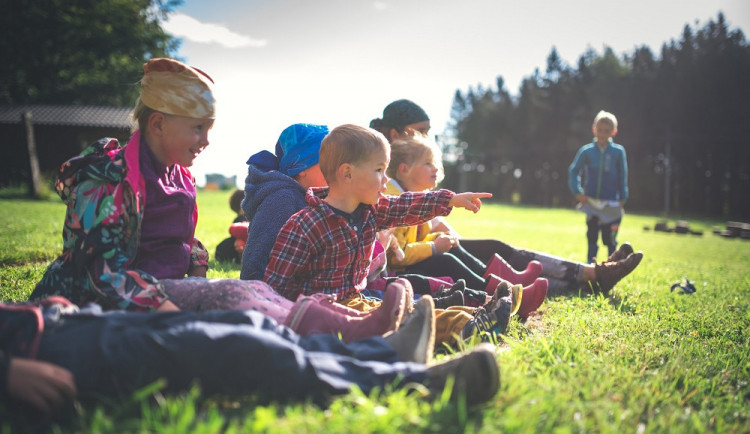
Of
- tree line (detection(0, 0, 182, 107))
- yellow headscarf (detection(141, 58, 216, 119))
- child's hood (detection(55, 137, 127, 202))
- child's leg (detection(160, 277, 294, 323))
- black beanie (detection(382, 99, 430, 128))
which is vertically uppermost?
tree line (detection(0, 0, 182, 107))

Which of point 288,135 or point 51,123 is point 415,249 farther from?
point 51,123

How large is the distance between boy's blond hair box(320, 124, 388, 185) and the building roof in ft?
105

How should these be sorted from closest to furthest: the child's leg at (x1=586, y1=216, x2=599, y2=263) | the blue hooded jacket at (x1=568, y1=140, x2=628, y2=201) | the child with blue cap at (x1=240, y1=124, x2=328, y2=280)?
1. the child with blue cap at (x1=240, y1=124, x2=328, y2=280)
2. the child's leg at (x1=586, y1=216, x2=599, y2=263)
3. the blue hooded jacket at (x1=568, y1=140, x2=628, y2=201)

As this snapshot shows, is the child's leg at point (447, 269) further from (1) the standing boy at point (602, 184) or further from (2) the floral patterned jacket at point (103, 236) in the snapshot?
(1) the standing boy at point (602, 184)

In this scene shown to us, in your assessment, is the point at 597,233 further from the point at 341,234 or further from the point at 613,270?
the point at 341,234

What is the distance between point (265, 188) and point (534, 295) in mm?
1903

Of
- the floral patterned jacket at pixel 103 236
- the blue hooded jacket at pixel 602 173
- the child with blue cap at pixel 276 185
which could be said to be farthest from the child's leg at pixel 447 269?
the blue hooded jacket at pixel 602 173

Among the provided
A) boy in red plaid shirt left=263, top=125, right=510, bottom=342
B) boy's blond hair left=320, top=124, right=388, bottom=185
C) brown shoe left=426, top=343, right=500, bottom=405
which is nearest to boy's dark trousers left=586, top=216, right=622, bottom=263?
boy in red plaid shirt left=263, top=125, right=510, bottom=342

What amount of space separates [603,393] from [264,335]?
139cm

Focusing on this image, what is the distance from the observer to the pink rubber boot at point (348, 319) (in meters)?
2.12

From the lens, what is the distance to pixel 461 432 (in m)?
1.55

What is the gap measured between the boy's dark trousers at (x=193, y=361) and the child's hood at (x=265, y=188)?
4.68 ft

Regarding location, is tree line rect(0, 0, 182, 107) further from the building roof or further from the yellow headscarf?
the yellow headscarf

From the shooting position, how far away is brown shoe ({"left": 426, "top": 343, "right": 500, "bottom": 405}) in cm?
169
